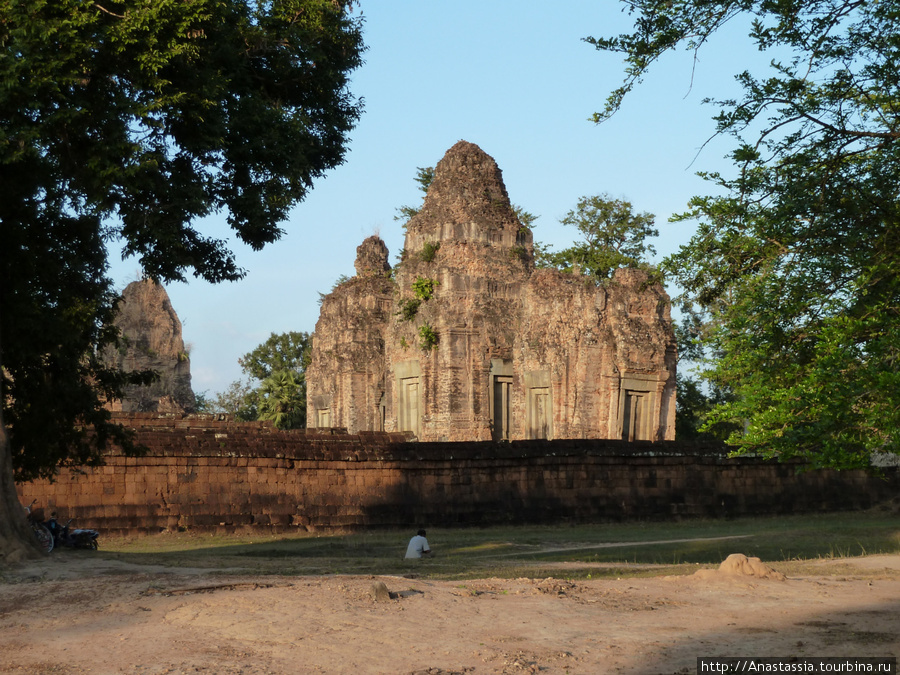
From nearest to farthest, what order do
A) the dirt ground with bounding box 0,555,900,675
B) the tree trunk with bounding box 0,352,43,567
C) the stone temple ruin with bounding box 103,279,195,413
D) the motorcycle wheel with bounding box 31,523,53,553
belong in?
1. the dirt ground with bounding box 0,555,900,675
2. the tree trunk with bounding box 0,352,43,567
3. the motorcycle wheel with bounding box 31,523,53,553
4. the stone temple ruin with bounding box 103,279,195,413

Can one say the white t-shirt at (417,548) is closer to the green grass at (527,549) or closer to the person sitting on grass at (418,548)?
the person sitting on grass at (418,548)

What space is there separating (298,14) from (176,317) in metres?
32.5

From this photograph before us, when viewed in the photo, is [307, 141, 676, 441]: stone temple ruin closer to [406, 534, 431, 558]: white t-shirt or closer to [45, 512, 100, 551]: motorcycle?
[406, 534, 431, 558]: white t-shirt

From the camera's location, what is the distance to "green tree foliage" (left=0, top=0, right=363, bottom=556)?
1209 centimetres

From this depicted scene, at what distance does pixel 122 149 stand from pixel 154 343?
1285 inches

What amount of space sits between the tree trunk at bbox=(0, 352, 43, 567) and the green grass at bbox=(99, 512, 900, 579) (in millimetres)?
1126

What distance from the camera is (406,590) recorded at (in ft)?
29.3

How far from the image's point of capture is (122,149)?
12.3 meters

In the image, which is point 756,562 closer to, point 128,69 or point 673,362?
point 128,69

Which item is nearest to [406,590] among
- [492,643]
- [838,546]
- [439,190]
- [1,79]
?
[492,643]

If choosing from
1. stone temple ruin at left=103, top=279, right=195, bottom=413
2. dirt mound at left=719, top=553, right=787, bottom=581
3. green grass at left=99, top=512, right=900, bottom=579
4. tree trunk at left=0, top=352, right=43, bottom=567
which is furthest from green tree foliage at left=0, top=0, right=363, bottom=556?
stone temple ruin at left=103, top=279, right=195, bottom=413

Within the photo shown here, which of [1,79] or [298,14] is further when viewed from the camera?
[298,14]

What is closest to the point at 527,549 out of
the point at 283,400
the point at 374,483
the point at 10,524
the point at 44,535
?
the point at 374,483

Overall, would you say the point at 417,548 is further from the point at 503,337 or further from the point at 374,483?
the point at 503,337
